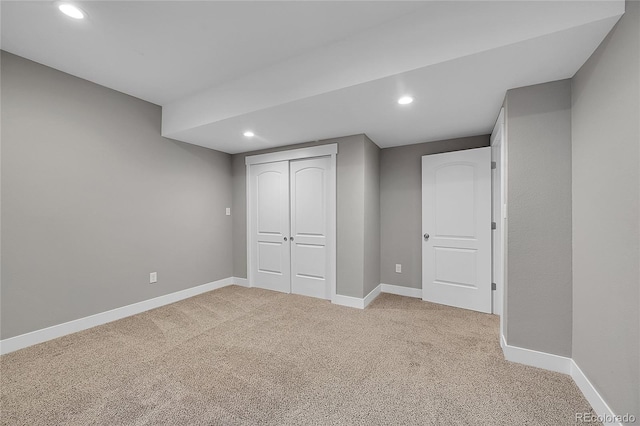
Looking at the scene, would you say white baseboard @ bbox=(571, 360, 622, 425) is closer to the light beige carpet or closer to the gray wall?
the light beige carpet

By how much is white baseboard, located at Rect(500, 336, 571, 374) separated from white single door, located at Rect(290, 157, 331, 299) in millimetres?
2080

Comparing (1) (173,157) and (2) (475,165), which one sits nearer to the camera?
(2) (475,165)

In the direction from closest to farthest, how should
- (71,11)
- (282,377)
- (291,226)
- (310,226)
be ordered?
(71,11) < (282,377) < (310,226) < (291,226)

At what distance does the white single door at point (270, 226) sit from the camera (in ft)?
13.0

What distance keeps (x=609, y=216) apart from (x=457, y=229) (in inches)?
73.7

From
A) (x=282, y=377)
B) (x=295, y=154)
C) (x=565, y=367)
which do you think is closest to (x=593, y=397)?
(x=565, y=367)

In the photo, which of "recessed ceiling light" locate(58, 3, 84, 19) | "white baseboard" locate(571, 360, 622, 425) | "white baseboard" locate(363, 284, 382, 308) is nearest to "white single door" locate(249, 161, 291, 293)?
"white baseboard" locate(363, 284, 382, 308)

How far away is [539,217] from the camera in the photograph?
2004 mm

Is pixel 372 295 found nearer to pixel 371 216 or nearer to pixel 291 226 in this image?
pixel 371 216

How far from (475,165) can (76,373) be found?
4.34m

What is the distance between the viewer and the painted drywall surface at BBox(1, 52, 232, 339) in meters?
2.24

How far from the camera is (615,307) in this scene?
141 centimetres

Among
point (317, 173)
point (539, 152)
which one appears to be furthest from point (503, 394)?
point (317, 173)

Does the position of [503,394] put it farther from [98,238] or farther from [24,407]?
[98,238]
